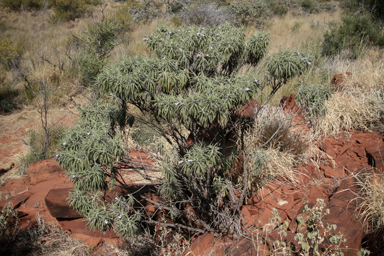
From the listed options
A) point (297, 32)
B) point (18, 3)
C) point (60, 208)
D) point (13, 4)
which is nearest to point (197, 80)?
point (60, 208)

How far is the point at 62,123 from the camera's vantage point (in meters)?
7.16

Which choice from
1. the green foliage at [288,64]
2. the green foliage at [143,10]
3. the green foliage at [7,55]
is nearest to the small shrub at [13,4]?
the green foliage at [143,10]

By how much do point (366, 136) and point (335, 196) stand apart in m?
1.96

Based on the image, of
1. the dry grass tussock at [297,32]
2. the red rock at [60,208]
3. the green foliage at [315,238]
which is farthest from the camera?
the dry grass tussock at [297,32]

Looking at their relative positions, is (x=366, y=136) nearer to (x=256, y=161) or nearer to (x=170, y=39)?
(x=256, y=161)

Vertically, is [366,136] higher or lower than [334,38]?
lower

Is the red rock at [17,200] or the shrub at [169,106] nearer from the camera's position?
the shrub at [169,106]

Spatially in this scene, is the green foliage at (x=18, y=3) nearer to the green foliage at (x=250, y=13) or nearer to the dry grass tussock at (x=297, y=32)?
the green foliage at (x=250, y=13)

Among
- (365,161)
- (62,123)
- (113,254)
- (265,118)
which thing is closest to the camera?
(113,254)

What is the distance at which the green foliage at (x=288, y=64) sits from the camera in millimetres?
3082

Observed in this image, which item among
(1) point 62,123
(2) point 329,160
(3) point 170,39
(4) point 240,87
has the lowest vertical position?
(1) point 62,123

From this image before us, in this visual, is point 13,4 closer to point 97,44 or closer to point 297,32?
point 97,44

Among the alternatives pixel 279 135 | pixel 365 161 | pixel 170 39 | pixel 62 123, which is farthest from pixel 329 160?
pixel 62 123

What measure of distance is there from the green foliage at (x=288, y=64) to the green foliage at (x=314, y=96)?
27 centimetres
